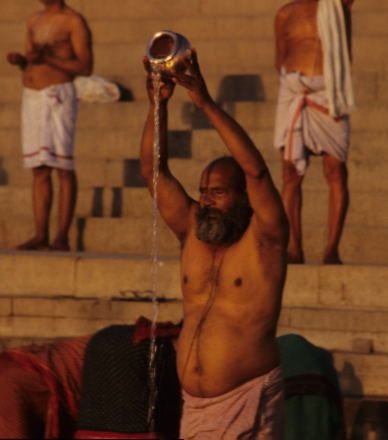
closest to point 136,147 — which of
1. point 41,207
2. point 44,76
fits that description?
point 44,76

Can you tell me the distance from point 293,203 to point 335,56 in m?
0.95

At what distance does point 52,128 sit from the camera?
43.9 feet

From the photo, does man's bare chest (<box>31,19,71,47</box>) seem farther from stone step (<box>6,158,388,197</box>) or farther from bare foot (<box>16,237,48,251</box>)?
stone step (<box>6,158,388,197</box>)

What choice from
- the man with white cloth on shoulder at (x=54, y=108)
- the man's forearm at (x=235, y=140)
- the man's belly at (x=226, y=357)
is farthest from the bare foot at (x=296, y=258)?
the man's forearm at (x=235, y=140)

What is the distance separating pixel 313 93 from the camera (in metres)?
12.5

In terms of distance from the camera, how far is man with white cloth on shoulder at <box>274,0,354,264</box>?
12.3 meters

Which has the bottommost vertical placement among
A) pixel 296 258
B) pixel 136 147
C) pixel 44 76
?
pixel 296 258

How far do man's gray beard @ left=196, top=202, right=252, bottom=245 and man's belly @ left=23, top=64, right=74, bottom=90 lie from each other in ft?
18.3

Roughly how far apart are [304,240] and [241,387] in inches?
229

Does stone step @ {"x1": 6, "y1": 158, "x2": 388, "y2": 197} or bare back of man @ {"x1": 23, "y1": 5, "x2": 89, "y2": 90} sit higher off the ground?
bare back of man @ {"x1": 23, "y1": 5, "x2": 89, "y2": 90}

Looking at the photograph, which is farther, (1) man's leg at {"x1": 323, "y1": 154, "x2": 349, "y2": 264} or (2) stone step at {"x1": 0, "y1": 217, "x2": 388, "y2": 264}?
(2) stone step at {"x1": 0, "y1": 217, "x2": 388, "y2": 264}

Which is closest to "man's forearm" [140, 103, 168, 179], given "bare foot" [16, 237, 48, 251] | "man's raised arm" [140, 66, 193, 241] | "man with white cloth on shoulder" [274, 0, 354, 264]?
"man's raised arm" [140, 66, 193, 241]

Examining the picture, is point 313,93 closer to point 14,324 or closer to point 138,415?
point 14,324

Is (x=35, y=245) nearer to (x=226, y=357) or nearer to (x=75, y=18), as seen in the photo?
(x=75, y=18)
